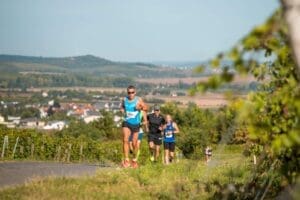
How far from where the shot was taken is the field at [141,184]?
28.1 ft

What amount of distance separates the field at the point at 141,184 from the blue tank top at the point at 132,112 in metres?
1.75

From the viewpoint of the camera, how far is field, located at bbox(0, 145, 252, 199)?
857 cm

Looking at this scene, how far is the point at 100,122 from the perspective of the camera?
91.4 m

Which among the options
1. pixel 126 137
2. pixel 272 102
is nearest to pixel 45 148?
pixel 126 137

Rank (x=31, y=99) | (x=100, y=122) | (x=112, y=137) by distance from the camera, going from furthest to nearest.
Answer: (x=31, y=99), (x=100, y=122), (x=112, y=137)

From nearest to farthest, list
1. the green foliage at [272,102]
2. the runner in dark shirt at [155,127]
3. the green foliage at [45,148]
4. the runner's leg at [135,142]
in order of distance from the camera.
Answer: the green foliage at [272,102]
the runner's leg at [135,142]
the runner in dark shirt at [155,127]
the green foliage at [45,148]

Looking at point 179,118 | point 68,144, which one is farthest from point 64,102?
point 68,144

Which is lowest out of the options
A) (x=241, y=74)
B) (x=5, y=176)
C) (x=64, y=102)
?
(x=64, y=102)

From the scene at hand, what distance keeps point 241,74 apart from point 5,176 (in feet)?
34.0

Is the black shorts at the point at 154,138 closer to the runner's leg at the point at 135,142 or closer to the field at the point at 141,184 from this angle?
the runner's leg at the point at 135,142

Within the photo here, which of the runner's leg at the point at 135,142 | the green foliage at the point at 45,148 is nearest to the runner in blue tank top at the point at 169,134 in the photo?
the runner's leg at the point at 135,142

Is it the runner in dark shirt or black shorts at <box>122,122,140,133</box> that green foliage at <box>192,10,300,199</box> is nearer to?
black shorts at <box>122,122,140,133</box>

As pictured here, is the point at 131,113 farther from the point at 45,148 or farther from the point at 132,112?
the point at 45,148

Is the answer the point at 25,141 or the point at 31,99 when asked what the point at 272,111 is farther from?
the point at 31,99
